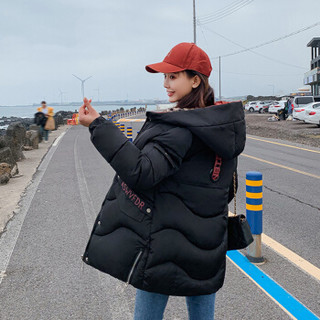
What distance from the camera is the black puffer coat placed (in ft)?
5.56

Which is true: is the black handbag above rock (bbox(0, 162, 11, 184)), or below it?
above

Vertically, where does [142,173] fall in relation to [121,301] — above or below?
above

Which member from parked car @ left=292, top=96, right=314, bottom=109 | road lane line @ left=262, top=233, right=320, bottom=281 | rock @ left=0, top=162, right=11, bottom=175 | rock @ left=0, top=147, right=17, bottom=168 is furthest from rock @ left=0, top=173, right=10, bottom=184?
parked car @ left=292, top=96, right=314, bottom=109

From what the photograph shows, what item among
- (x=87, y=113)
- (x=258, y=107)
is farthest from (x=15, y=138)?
(x=258, y=107)

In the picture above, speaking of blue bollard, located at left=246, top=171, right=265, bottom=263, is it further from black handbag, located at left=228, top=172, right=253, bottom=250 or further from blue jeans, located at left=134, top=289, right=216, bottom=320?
blue jeans, located at left=134, top=289, right=216, bottom=320

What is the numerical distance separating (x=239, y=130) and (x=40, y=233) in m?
4.19

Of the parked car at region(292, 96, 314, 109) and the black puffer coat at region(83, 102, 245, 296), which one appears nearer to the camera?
the black puffer coat at region(83, 102, 245, 296)

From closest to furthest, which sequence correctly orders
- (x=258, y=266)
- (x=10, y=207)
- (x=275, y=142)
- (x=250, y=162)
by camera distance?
(x=258, y=266) < (x=10, y=207) < (x=250, y=162) < (x=275, y=142)

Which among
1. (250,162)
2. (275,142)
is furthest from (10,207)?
(275,142)

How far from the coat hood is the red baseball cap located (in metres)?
0.22

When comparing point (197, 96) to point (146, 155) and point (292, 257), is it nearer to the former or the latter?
point (146, 155)

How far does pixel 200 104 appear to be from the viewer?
1.88m

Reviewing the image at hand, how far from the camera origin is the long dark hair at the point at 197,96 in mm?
1875

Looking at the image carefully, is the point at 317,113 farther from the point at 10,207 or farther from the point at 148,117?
the point at 148,117
